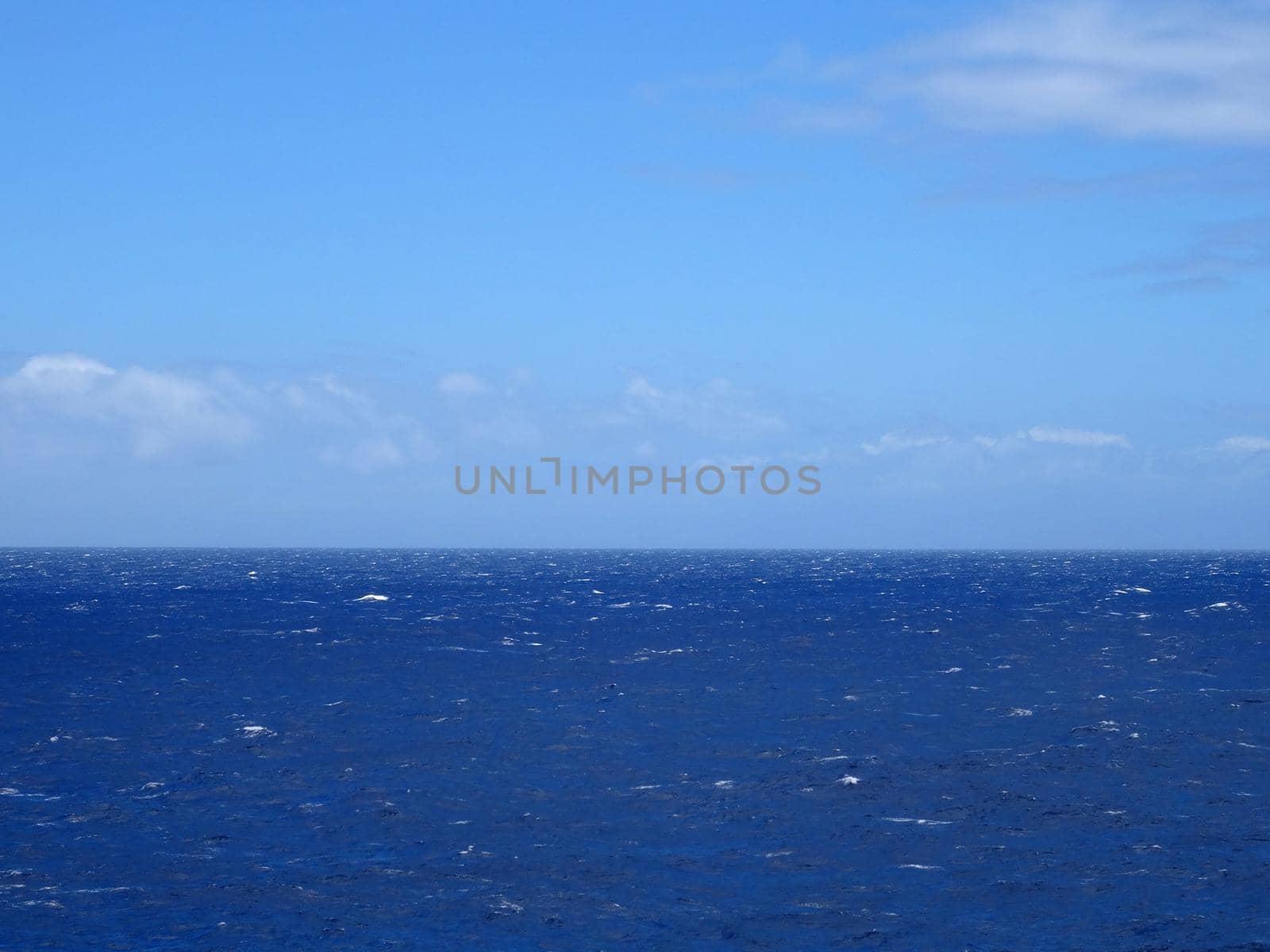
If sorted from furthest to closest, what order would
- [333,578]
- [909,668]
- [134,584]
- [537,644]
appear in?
1. [333,578]
2. [134,584]
3. [537,644]
4. [909,668]

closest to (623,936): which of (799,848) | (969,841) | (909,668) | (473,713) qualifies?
(799,848)

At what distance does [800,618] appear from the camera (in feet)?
348

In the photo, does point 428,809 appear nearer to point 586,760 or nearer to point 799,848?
point 586,760

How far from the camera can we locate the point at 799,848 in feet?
109

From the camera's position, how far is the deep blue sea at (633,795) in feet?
91.7

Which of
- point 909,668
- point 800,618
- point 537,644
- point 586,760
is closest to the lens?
point 586,760

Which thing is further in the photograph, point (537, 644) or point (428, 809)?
point (537, 644)

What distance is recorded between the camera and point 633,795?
39250 mm

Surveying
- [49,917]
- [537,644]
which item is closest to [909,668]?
[537,644]

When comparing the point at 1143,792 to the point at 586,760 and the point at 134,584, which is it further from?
the point at 134,584

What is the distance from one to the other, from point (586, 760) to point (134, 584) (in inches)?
5603

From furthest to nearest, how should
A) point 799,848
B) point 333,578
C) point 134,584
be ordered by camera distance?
point 333,578, point 134,584, point 799,848

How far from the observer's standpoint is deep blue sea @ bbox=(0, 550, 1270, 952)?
91.7ft

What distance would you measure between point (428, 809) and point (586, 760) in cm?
845
